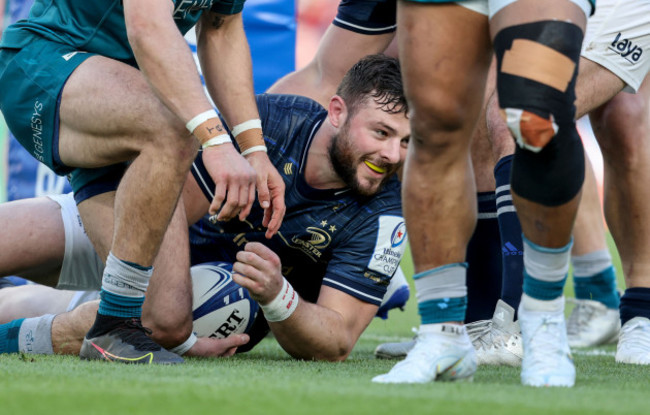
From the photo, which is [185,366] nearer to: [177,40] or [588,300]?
[177,40]

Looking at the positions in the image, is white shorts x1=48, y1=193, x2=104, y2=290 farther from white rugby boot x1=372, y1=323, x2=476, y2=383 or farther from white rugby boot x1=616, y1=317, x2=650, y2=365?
white rugby boot x1=616, y1=317, x2=650, y2=365

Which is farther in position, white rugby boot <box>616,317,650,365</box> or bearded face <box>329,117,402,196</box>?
bearded face <box>329,117,402,196</box>

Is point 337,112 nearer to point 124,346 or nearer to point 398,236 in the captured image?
point 398,236

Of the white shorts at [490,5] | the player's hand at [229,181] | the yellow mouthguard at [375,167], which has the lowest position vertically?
the yellow mouthguard at [375,167]

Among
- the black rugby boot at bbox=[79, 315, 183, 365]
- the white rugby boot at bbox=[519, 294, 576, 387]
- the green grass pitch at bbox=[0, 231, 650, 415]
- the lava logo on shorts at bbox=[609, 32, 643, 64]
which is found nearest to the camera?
the green grass pitch at bbox=[0, 231, 650, 415]

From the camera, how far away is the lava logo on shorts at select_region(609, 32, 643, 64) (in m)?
2.79

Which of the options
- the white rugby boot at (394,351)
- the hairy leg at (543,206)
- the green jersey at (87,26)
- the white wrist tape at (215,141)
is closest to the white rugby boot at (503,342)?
the white rugby boot at (394,351)

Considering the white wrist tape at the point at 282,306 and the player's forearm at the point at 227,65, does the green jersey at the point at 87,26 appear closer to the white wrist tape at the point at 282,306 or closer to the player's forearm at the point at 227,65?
the player's forearm at the point at 227,65

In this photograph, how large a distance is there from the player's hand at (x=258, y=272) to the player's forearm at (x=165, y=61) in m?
0.50

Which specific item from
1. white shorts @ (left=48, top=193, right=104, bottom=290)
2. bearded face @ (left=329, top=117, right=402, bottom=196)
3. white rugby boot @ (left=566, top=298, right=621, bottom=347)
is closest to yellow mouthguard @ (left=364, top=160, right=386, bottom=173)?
bearded face @ (left=329, top=117, right=402, bottom=196)

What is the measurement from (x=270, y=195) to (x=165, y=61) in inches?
20.4

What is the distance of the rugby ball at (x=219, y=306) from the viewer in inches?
120

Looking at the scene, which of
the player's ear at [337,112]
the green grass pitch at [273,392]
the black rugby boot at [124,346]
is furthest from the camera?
the player's ear at [337,112]

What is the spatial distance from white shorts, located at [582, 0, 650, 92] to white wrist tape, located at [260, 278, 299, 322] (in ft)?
3.92
